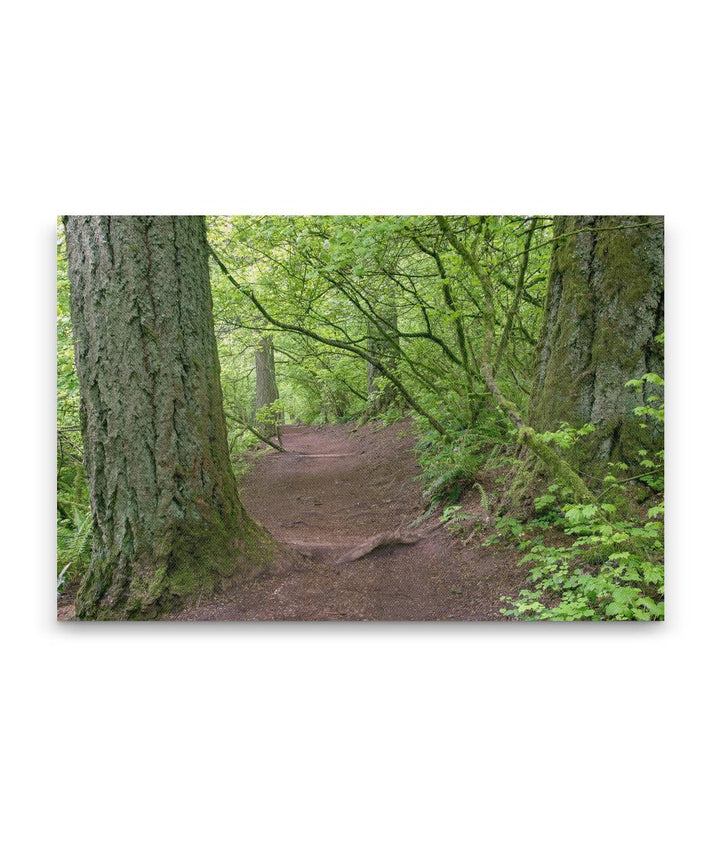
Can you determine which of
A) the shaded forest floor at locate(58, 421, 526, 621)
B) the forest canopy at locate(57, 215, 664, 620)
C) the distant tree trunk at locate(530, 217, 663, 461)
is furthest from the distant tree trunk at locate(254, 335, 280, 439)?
the distant tree trunk at locate(530, 217, 663, 461)

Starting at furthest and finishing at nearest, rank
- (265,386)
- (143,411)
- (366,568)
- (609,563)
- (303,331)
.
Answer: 1. (265,386)
2. (303,331)
3. (366,568)
4. (609,563)
5. (143,411)

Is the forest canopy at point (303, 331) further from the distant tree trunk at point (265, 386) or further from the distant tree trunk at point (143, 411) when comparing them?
the distant tree trunk at point (265, 386)

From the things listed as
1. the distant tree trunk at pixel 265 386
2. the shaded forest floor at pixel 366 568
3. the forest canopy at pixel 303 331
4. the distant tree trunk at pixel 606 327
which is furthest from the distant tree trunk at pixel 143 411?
the distant tree trunk at pixel 265 386

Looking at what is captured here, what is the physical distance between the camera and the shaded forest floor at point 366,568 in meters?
2.91

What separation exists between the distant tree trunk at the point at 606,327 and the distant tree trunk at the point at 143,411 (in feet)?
6.43

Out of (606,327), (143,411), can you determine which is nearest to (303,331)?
(143,411)

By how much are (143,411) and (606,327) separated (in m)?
2.43

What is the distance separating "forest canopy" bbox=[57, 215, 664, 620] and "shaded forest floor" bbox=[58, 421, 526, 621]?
0.33 ft

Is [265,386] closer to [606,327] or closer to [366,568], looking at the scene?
[366,568]

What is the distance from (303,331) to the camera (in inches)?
155

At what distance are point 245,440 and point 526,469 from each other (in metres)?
3.37
